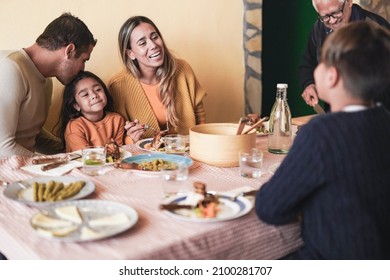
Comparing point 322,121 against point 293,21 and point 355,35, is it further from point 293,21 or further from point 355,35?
point 293,21

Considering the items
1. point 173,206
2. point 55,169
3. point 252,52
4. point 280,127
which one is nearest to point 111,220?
point 173,206

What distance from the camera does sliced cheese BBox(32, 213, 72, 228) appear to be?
1.23m

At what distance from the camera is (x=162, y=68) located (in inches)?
106

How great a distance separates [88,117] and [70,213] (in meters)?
1.24

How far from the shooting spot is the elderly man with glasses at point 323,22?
2.55 m

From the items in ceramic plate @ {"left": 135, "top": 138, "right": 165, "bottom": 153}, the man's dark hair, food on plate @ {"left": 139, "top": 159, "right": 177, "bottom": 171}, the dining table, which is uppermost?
the man's dark hair

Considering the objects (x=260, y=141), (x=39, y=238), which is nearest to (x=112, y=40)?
(x=260, y=141)

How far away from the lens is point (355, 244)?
122 centimetres

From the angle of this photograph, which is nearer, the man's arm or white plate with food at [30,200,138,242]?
white plate with food at [30,200,138,242]

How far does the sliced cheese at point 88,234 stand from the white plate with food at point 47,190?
0.24 meters

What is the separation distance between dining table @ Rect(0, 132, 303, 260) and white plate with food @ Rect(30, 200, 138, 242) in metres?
0.02

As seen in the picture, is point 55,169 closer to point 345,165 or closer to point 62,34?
point 62,34

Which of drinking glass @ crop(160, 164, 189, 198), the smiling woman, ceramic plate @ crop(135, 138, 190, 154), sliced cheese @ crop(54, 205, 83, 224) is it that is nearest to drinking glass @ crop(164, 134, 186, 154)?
ceramic plate @ crop(135, 138, 190, 154)

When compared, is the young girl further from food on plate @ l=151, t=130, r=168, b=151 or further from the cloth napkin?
the cloth napkin
